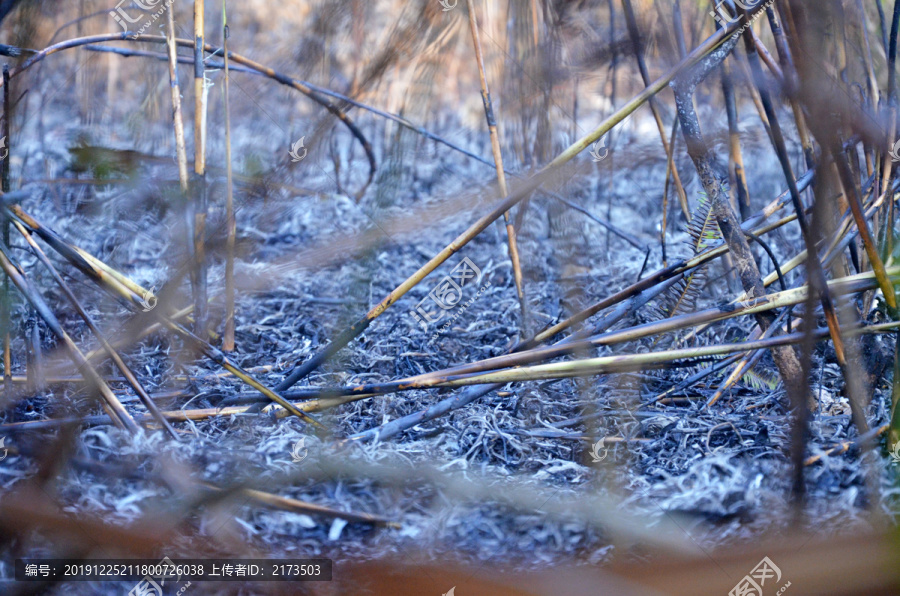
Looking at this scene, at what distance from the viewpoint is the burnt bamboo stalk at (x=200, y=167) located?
1.21 meters

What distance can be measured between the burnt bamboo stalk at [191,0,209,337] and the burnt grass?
0.05m

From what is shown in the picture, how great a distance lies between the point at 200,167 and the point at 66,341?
19.7 inches

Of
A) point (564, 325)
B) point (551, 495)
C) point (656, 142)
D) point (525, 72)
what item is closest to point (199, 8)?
point (525, 72)

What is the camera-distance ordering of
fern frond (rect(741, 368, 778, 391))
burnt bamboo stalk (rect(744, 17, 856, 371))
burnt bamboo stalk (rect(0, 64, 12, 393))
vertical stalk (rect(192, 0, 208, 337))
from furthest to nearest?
vertical stalk (rect(192, 0, 208, 337)) < fern frond (rect(741, 368, 778, 391)) < burnt bamboo stalk (rect(0, 64, 12, 393)) < burnt bamboo stalk (rect(744, 17, 856, 371))

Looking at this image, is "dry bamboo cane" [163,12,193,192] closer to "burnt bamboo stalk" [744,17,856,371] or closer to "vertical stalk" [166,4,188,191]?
"vertical stalk" [166,4,188,191]

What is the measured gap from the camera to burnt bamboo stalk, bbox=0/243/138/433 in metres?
0.87

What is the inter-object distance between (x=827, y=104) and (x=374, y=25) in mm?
1855

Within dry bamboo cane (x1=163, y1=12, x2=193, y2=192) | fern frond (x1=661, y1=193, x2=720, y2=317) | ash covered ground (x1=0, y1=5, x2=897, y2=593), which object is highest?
dry bamboo cane (x1=163, y1=12, x2=193, y2=192)

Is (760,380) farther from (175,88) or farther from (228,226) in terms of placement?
(175,88)

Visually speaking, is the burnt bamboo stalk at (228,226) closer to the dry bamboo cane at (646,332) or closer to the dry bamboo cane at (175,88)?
the dry bamboo cane at (175,88)

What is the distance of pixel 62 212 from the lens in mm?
2045

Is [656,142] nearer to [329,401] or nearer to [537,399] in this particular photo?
[537,399]

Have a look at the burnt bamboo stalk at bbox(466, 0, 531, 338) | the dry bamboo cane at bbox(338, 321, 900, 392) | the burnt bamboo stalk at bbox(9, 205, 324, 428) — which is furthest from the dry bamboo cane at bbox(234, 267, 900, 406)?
the burnt bamboo stalk at bbox(466, 0, 531, 338)

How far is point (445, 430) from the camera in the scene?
1026 millimetres
